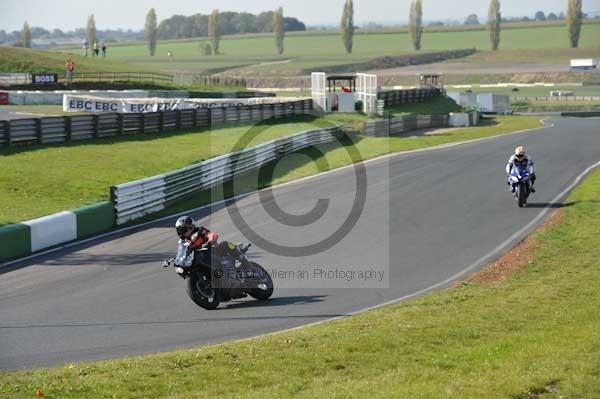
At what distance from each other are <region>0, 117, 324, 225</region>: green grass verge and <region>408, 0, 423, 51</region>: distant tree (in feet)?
445

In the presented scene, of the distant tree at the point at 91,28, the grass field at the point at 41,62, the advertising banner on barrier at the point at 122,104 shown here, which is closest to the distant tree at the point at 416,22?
the distant tree at the point at 91,28

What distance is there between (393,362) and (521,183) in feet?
56.1

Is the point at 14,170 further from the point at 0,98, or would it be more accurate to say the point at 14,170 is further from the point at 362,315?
the point at 0,98

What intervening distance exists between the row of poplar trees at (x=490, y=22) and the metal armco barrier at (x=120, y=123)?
369ft

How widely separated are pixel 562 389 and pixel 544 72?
125 metres

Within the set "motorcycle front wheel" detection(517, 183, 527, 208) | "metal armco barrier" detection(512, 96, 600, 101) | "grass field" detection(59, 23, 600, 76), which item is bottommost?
"motorcycle front wheel" detection(517, 183, 527, 208)

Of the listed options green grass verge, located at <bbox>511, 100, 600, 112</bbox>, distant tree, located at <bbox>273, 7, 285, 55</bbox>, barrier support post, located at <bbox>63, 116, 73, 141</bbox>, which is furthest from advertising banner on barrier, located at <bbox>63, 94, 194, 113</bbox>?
distant tree, located at <bbox>273, 7, 285, 55</bbox>

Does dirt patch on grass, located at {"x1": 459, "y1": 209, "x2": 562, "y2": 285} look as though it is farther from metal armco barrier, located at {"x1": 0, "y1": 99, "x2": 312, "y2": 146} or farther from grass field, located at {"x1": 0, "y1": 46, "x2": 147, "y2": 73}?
grass field, located at {"x1": 0, "y1": 46, "x2": 147, "y2": 73}

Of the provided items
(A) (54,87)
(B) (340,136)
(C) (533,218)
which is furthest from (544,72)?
(C) (533,218)

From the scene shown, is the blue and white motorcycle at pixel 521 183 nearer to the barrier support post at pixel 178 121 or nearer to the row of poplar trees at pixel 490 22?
the barrier support post at pixel 178 121

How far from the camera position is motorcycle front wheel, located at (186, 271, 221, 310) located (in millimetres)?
15148

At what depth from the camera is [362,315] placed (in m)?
14.5

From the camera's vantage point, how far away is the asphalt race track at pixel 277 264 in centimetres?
1345

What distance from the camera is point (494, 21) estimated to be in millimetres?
160625
